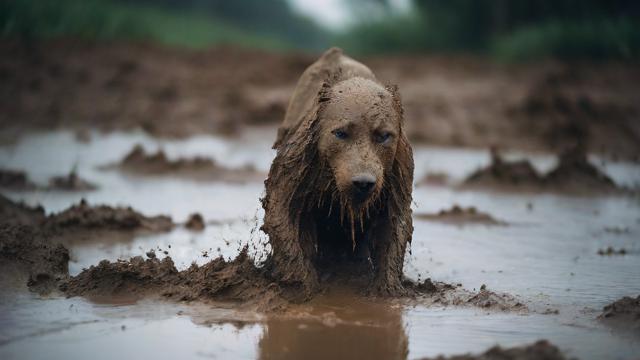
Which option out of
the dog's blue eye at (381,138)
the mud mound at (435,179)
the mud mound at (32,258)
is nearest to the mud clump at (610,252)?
the dog's blue eye at (381,138)

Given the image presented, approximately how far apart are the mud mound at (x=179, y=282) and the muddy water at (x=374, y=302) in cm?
16

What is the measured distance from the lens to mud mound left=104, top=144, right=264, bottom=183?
11875 millimetres

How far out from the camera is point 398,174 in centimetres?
604

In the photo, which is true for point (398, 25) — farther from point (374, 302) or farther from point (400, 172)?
point (374, 302)

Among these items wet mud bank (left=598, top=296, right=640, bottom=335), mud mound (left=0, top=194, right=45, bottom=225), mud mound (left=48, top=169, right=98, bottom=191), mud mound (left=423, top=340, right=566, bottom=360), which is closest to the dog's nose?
mud mound (left=423, top=340, right=566, bottom=360)

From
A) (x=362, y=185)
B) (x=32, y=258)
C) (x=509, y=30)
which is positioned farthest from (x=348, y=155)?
(x=509, y=30)

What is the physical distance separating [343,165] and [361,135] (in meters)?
0.25

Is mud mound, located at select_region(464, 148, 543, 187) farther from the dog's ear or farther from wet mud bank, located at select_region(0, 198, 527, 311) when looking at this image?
the dog's ear

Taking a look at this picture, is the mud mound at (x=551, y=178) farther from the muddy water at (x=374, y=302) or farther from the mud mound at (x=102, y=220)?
the mud mound at (x=102, y=220)

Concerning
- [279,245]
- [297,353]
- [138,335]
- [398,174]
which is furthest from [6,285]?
[398,174]

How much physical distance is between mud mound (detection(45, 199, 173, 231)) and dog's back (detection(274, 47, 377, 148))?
1.92m

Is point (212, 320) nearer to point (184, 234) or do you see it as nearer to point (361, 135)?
point (361, 135)

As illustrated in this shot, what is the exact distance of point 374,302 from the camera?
592 centimetres

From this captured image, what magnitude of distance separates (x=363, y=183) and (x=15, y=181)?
6.16 m
